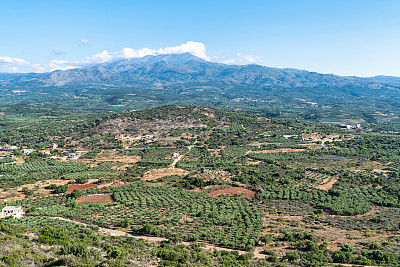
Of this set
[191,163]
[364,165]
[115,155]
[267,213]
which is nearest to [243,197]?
[267,213]

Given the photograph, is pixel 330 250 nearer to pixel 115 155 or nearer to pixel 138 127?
pixel 115 155

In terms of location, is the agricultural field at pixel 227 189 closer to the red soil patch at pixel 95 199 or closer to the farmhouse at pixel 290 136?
the red soil patch at pixel 95 199

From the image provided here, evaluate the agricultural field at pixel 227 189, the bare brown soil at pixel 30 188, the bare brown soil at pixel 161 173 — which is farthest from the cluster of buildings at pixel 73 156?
the bare brown soil at pixel 161 173

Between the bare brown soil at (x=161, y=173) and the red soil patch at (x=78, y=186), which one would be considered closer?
the red soil patch at (x=78, y=186)

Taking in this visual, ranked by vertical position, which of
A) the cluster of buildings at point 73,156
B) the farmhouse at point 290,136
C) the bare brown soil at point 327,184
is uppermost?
the farmhouse at point 290,136

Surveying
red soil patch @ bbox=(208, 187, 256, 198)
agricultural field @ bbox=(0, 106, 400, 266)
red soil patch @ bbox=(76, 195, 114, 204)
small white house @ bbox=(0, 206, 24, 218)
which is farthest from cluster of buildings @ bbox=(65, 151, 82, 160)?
red soil patch @ bbox=(208, 187, 256, 198)

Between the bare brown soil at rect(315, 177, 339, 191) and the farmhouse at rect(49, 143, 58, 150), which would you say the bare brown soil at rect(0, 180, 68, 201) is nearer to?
the farmhouse at rect(49, 143, 58, 150)

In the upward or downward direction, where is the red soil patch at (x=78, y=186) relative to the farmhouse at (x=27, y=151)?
downward

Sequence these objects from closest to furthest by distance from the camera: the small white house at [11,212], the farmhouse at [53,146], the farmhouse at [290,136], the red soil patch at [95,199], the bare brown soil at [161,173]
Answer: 1. the small white house at [11,212]
2. the red soil patch at [95,199]
3. the bare brown soil at [161,173]
4. the farmhouse at [53,146]
5. the farmhouse at [290,136]
